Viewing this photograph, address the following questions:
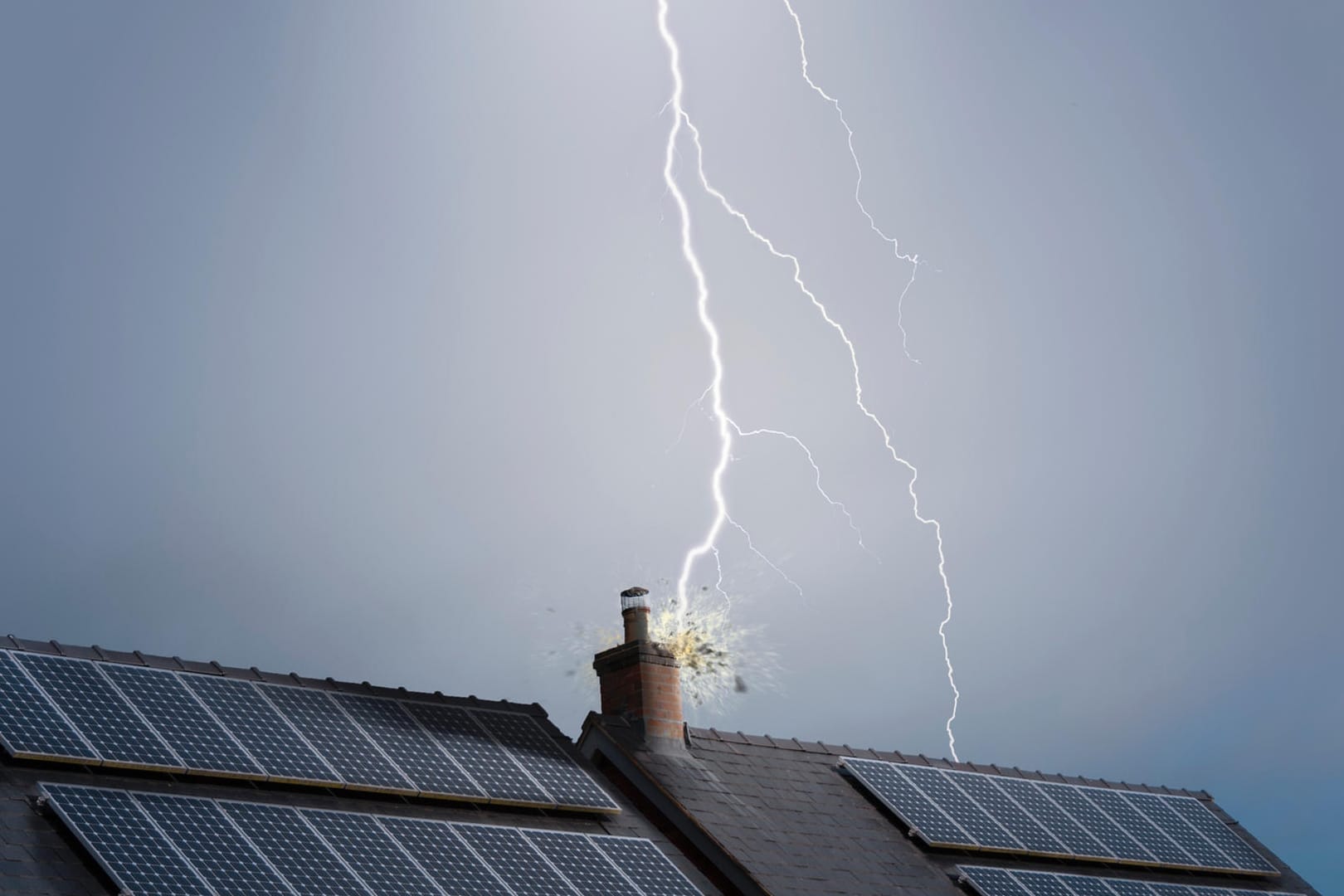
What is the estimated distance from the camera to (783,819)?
25.6 m

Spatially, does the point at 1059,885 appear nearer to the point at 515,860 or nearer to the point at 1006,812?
the point at 1006,812

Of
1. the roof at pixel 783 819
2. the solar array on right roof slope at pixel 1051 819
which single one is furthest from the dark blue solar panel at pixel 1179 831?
the roof at pixel 783 819

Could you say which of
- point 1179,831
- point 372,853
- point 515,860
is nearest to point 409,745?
point 515,860

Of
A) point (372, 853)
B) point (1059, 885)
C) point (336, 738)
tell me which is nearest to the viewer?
point (372, 853)

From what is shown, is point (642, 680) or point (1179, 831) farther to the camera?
point (1179, 831)

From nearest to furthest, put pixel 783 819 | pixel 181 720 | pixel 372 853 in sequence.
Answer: pixel 372 853
pixel 181 720
pixel 783 819

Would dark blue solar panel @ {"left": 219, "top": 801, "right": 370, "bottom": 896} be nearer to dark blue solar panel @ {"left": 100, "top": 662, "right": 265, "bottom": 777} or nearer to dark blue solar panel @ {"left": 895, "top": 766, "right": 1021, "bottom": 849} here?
dark blue solar panel @ {"left": 100, "top": 662, "right": 265, "bottom": 777}

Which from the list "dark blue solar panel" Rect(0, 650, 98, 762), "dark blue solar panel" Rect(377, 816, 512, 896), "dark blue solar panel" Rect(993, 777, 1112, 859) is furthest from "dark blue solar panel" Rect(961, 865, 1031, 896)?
"dark blue solar panel" Rect(0, 650, 98, 762)

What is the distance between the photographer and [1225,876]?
1175 inches

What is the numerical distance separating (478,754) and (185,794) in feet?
15.1

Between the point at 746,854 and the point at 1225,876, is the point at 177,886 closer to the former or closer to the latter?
the point at 746,854

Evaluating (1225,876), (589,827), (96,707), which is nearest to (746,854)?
(589,827)

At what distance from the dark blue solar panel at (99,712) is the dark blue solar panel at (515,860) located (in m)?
3.41

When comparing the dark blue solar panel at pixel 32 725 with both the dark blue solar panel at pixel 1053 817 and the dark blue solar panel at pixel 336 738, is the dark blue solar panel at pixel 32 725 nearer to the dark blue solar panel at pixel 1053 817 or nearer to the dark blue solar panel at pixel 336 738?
the dark blue solar panel at pixel 336 738
